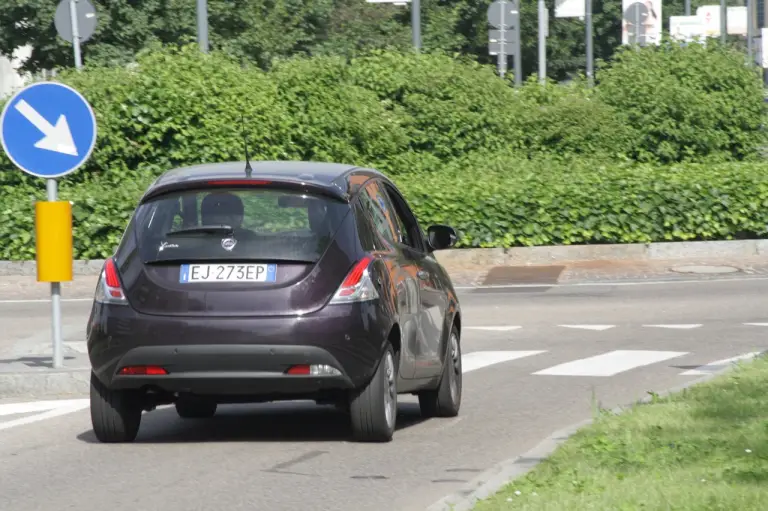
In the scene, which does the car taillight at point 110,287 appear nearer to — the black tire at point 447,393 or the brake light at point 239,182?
the brake light at point 239,182

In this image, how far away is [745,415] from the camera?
9.38 metres

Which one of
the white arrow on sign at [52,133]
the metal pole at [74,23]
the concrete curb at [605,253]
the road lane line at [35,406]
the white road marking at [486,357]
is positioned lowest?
the concrete curb at [605,253]

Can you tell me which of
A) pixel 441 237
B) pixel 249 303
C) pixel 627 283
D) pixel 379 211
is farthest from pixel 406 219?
pixel 627 283

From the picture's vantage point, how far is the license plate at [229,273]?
8930 millimetres

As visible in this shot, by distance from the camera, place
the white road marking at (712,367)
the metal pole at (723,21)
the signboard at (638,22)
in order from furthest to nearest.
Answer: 1. the metal pole at (723,21)
2. the signboard at (638,22)
3. the white road marking at (712,367)

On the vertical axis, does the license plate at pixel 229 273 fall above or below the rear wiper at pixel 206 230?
below

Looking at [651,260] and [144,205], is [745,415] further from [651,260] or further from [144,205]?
[651,260]

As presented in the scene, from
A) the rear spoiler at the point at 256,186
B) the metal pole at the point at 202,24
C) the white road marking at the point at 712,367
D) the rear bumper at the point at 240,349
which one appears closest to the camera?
the rear bumper at the point at 240,349

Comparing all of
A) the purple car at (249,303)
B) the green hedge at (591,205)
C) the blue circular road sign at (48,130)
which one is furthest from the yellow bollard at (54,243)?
the green hedge at (591,205)

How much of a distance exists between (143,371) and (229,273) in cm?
67

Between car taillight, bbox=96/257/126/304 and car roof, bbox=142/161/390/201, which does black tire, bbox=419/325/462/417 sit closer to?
car roof, bbox=142/161/390/201

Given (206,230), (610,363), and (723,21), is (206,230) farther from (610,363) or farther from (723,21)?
(723,21)

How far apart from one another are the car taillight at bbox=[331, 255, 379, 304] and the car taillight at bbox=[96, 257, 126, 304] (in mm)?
1123

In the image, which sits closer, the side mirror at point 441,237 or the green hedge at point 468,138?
the side mirror at point 441,237
